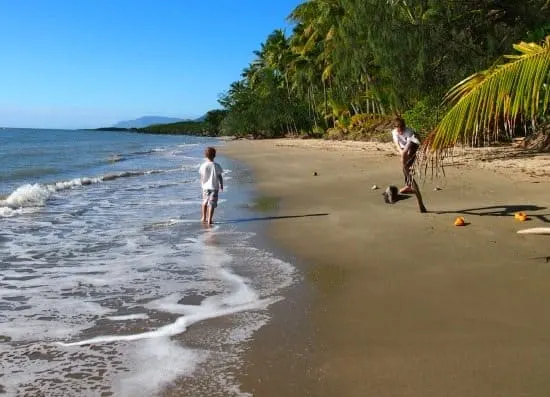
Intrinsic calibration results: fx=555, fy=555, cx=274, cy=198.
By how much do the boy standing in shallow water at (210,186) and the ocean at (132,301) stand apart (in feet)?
0.95

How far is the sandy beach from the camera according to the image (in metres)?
3.31

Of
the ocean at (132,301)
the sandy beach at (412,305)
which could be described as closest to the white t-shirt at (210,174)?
the ocean at (132,301)

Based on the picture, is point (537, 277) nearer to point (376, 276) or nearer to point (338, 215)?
point (376, 276)

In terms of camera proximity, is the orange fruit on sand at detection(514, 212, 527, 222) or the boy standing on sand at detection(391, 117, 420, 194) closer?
the orange fruit on sand at detection(514, 212, 527, 222)

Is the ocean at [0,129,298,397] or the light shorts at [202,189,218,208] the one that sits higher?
the light shorts at [202,189,218,208]

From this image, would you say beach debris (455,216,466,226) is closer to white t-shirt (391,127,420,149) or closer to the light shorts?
white t-shirt (391,127,420,149)

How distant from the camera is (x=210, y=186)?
32.7 feet

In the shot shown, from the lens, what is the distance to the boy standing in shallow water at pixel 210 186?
9837 mm

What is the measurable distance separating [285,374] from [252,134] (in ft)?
233

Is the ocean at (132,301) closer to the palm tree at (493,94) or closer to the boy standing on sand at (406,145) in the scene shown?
the palm tree at (493,94)

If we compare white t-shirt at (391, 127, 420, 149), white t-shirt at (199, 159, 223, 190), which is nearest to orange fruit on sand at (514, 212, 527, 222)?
white t-shirt at (391, 127, 420, 149)

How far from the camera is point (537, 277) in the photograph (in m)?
5.24

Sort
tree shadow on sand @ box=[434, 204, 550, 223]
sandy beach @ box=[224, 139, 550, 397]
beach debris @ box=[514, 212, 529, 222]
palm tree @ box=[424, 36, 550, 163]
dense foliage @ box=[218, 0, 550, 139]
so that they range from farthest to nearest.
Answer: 1. dense foliage @ box=[218, 0, 550, 139]
2. tree shadow on sand @ box=[434, 204, 550, 223]
3. beach debris @ box=[514, 212, 529, 222]
4. palm tree @ box=[424, 36, 550, 163]
5. sandy beach @ box=[224, 139, 550, 397]

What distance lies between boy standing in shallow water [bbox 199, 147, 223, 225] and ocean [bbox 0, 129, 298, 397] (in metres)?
0.29
